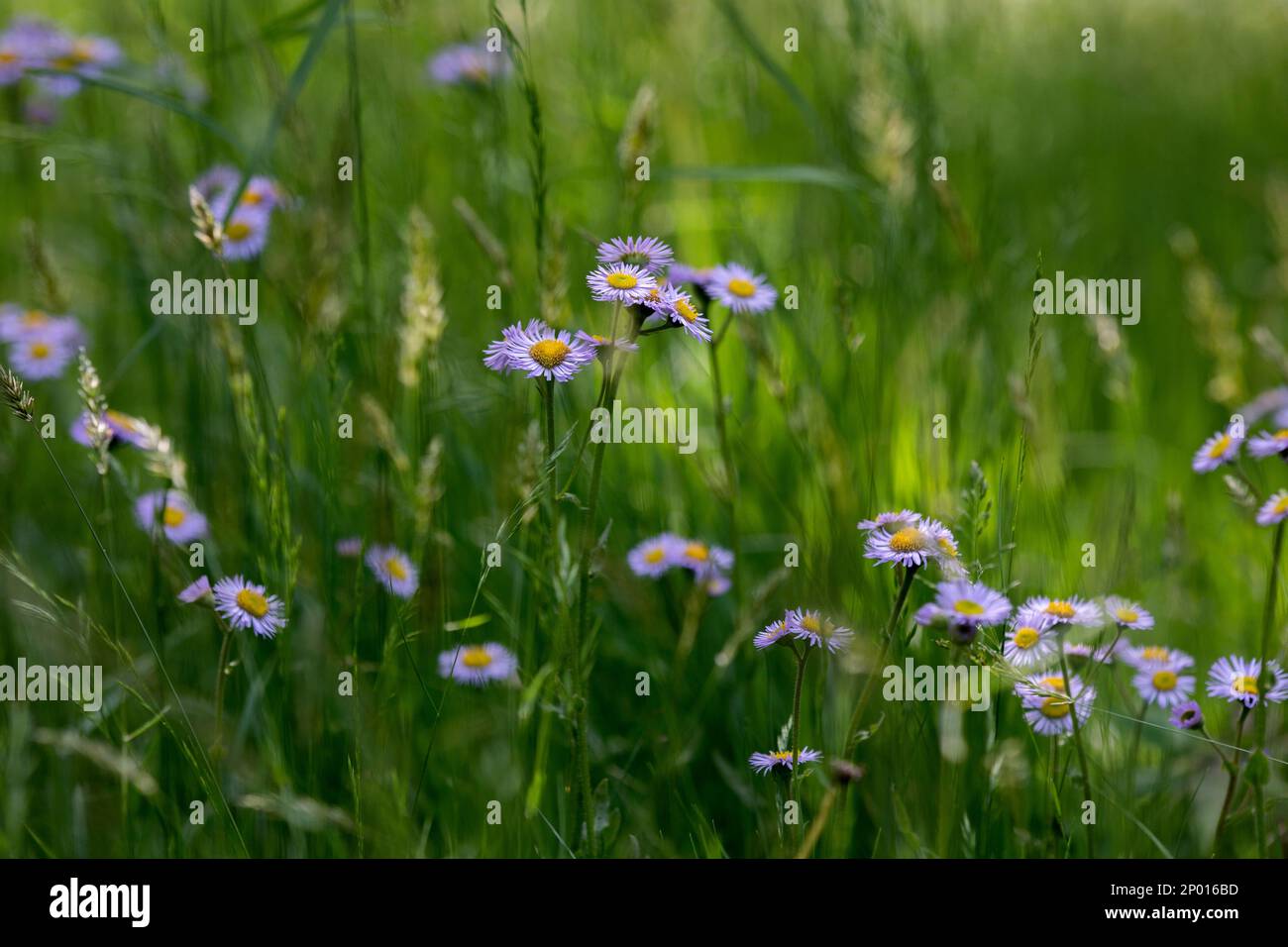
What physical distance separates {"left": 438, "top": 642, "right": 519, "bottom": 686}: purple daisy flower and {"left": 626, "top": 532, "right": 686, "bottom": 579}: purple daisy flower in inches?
9.8

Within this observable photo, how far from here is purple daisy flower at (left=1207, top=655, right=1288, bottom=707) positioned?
1.44 m

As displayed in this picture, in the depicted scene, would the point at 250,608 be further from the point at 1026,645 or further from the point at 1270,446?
the point at 1270,446

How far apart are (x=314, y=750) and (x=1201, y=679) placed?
1.48 metres

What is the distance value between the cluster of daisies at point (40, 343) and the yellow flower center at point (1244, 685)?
7.01 feet

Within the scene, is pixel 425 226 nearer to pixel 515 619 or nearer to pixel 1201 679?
pixel 515 619

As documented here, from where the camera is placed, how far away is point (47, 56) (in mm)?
2787

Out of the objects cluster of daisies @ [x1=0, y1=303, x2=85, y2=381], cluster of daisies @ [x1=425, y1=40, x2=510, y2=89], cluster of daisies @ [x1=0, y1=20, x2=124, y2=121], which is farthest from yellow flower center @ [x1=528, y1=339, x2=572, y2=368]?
cluster of daisies @ [x1=0, y1=20, x2=124, y2=121]

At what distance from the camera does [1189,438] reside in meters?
2.95

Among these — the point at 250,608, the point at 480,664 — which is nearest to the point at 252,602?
the point at 250,608

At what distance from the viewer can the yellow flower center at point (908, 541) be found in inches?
52.7

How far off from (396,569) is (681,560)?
1.45ft

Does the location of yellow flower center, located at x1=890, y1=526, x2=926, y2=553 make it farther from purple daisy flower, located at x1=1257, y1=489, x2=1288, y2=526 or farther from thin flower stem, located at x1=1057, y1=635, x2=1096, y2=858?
purple daisy flower, located at x1=1257, y1=489, x2=1288, y2=526
